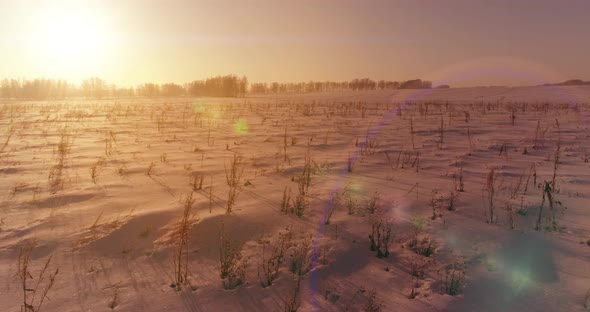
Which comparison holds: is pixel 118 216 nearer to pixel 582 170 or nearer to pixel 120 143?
pixel 120 143

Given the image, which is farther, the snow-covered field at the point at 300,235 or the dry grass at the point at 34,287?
the snow-covered field at the point at 300,235

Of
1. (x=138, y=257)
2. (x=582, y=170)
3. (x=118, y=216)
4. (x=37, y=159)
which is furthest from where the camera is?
(x=37, y=159)

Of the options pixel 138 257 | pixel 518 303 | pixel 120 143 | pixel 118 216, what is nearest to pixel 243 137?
pixel 120 143

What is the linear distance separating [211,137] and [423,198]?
6.11 metres

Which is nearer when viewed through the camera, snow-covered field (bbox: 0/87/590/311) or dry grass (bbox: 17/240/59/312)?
dry grass (bbox: 17/240/59/312)

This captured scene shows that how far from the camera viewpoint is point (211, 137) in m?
8.81

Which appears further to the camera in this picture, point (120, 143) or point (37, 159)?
point (120, 143)

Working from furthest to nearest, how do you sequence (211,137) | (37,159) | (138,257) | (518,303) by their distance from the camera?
(211,137)
(37,159)
(138,257)
(518,303)

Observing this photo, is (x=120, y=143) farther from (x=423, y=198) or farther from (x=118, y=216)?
(x=423, y=198)

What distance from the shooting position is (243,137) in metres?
8.84

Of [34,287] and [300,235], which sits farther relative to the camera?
[300,235]

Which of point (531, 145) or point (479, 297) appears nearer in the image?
point (479, 297)

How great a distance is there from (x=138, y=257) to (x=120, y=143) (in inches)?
223

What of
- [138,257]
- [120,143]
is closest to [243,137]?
[120,143]
